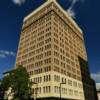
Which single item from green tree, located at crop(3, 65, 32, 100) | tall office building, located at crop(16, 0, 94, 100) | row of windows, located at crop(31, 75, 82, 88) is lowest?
green tree, located at crop(3, 65, 32, 100)

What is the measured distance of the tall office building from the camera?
7125 centimetres

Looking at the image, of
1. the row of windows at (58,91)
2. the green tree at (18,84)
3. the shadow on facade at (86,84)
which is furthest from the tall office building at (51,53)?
the green tree at (18,84)

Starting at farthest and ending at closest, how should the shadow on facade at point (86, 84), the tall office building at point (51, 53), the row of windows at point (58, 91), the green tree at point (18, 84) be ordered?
the shadow on facade at point (86, 84), the tall office building at point (51, 53), the row of windows at point (58, 91), the green tree at point (18, 84)

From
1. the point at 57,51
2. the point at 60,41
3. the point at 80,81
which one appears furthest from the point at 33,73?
the point at 80,81

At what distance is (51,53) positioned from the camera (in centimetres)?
7356

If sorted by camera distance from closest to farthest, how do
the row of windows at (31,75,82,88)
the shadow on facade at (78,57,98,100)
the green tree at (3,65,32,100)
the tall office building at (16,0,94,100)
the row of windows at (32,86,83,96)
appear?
1. the green tree at (3,65,32,100)
2. the row of windows at (32,86,83,96)
3. the row of windows at (31,75,82,88)
4. the tall office building at (16,0,94,100)
5. the shadow on facade at (78,57,98,100)

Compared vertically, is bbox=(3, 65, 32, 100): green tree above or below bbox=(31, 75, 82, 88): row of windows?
below

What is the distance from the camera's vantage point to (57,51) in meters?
77.6

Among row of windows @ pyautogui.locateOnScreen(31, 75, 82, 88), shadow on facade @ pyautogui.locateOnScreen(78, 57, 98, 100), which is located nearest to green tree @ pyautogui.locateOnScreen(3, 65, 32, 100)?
Result: row of windows @ pyautogui.locateOnScreen(31, 75, 82, 88)

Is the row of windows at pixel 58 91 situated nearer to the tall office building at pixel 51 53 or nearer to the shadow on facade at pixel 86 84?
the tall office building at pixel 51 53

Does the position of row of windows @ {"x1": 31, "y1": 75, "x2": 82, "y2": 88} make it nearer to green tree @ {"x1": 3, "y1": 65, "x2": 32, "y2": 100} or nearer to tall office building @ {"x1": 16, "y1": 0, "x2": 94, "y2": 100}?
tall office building @ {"x1": 16, "y1": 0, "x2": 94, "y2": 100}

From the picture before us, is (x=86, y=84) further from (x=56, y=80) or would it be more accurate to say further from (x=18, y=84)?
(x=18, y=84)

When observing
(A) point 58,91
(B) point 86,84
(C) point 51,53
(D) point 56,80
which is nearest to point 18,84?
(D) point 56,80

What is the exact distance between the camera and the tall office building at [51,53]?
71.2 meters
